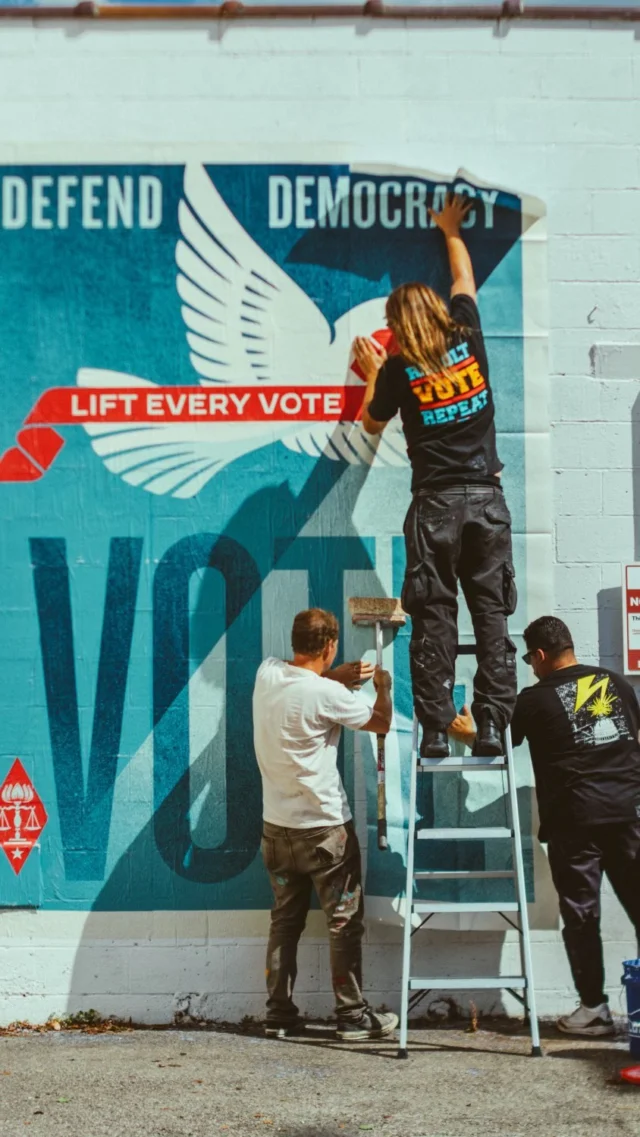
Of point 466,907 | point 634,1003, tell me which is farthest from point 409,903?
point 634,1003

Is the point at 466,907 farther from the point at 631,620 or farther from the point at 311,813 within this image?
the point at 631,620

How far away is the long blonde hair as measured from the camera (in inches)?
245

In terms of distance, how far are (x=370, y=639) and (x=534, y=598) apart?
0.87m

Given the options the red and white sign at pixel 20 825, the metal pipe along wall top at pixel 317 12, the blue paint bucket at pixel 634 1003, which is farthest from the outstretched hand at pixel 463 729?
the metal pipe along wall top at pixel 317 12

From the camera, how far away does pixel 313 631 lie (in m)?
6.18

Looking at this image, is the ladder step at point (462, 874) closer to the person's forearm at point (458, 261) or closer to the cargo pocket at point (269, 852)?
Answer: the cargo pocket at point (269, 852)

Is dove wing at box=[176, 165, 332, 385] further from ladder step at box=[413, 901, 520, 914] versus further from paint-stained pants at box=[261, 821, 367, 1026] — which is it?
ladder step at box=[413, 901, 520, 914]

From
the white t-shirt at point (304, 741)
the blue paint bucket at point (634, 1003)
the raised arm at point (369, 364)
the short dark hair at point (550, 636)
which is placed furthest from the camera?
the raised arm at point (369, 364)

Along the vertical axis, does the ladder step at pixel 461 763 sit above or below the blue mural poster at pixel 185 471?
below

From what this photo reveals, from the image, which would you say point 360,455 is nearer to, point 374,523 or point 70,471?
point 374,523

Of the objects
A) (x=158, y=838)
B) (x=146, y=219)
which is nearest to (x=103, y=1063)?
(x=158, y=838)

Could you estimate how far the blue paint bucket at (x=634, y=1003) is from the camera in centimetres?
566

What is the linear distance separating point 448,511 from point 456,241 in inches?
61.7

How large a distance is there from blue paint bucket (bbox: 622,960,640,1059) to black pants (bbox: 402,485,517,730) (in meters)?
1.21
